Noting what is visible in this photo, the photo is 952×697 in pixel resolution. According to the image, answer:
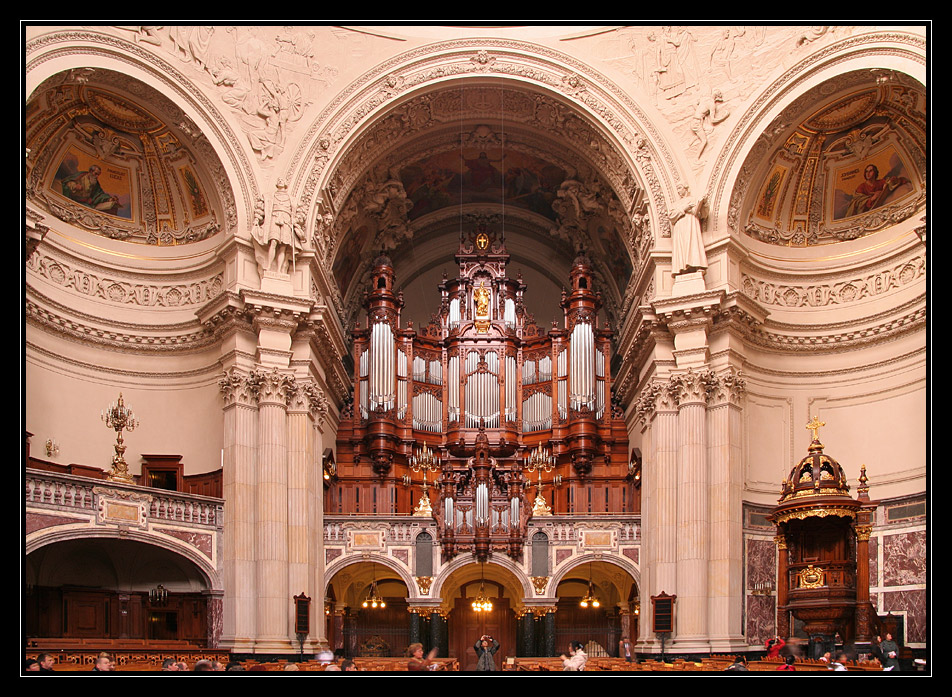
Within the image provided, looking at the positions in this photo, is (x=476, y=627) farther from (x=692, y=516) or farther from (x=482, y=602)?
(x=692, y=516)

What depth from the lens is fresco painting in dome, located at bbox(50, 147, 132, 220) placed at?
→ 23.8 metres

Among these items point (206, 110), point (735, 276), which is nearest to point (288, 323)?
point (206, 110)

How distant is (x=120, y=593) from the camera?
23219mm

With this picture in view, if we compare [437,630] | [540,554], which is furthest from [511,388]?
[437,630]

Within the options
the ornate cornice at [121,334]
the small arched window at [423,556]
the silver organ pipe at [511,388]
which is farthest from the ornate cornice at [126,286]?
the silver organ pipe at [511,388]

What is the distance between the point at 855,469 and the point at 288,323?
42.4ft

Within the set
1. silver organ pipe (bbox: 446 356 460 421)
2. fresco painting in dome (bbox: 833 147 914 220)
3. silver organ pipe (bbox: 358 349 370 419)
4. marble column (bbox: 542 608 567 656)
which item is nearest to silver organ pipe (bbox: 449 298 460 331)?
silver organ pipe (bbox: 446 356 460 421)

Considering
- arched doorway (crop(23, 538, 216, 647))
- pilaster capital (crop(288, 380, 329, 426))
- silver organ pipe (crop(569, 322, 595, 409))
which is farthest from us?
silver organ pipe (crop(569, 322, 595, 409))

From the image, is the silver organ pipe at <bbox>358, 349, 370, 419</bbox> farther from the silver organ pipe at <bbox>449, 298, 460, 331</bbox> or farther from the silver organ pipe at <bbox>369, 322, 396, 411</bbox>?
the silver organ pipe at <bbox>449, 298, 460, 331</bbox>

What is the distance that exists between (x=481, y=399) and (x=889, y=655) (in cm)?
1415

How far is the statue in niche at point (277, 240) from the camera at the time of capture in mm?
23781

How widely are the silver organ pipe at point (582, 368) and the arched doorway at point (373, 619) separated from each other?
6.84 metres

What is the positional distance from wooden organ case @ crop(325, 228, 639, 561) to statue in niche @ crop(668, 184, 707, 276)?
19.5 ft

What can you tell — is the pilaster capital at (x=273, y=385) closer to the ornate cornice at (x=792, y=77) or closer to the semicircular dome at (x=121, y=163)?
the semicircular dome at (x=121, y=163)
